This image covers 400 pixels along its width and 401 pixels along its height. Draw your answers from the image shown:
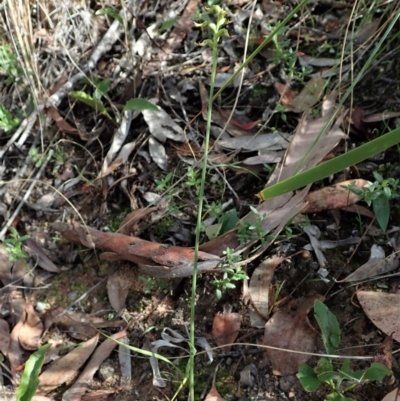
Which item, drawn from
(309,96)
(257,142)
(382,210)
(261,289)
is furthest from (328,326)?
(309,96)

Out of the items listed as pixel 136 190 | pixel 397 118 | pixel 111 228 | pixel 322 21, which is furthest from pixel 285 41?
pixel 111 228

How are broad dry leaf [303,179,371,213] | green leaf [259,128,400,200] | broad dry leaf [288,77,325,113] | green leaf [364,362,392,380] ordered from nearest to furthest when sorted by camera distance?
green leaf [259,128,400,200] → green leaf [364,362,392,380] → broad dry leaf [303,179,371,213] → broad dry leaf [288,77,325,113]

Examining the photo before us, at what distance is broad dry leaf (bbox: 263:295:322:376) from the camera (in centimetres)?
138

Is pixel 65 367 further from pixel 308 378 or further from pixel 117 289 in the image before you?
pixel 308 378

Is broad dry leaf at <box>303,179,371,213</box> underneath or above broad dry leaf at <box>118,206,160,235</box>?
above

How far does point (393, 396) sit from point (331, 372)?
0.17 meters

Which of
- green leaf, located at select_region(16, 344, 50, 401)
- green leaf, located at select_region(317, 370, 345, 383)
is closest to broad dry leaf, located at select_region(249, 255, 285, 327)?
green leaf, located at select_region(317, 370, 345, 383)

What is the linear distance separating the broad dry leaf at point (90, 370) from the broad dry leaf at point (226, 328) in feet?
0.91

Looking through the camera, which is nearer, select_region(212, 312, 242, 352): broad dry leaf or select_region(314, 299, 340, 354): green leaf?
select_region(314, 299, 340, 354): green leaf

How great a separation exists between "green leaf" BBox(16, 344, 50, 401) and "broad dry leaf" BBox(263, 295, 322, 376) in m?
Result: 0.62

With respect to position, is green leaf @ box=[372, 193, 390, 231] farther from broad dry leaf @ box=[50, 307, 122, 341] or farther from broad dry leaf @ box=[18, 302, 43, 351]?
broad dry leaf @ box=[18, 302, 43, 351]

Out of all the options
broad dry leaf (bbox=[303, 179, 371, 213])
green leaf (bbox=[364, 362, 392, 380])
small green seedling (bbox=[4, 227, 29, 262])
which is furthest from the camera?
small green seedling (bbox=[4, 227, 29, 262])

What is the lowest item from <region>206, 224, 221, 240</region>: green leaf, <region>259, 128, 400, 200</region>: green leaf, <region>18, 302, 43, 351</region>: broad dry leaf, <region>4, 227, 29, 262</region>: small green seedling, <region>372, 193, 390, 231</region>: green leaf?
<region>18, 302, 43, 351</region>: broad dry leaf

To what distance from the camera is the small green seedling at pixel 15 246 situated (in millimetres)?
1650
